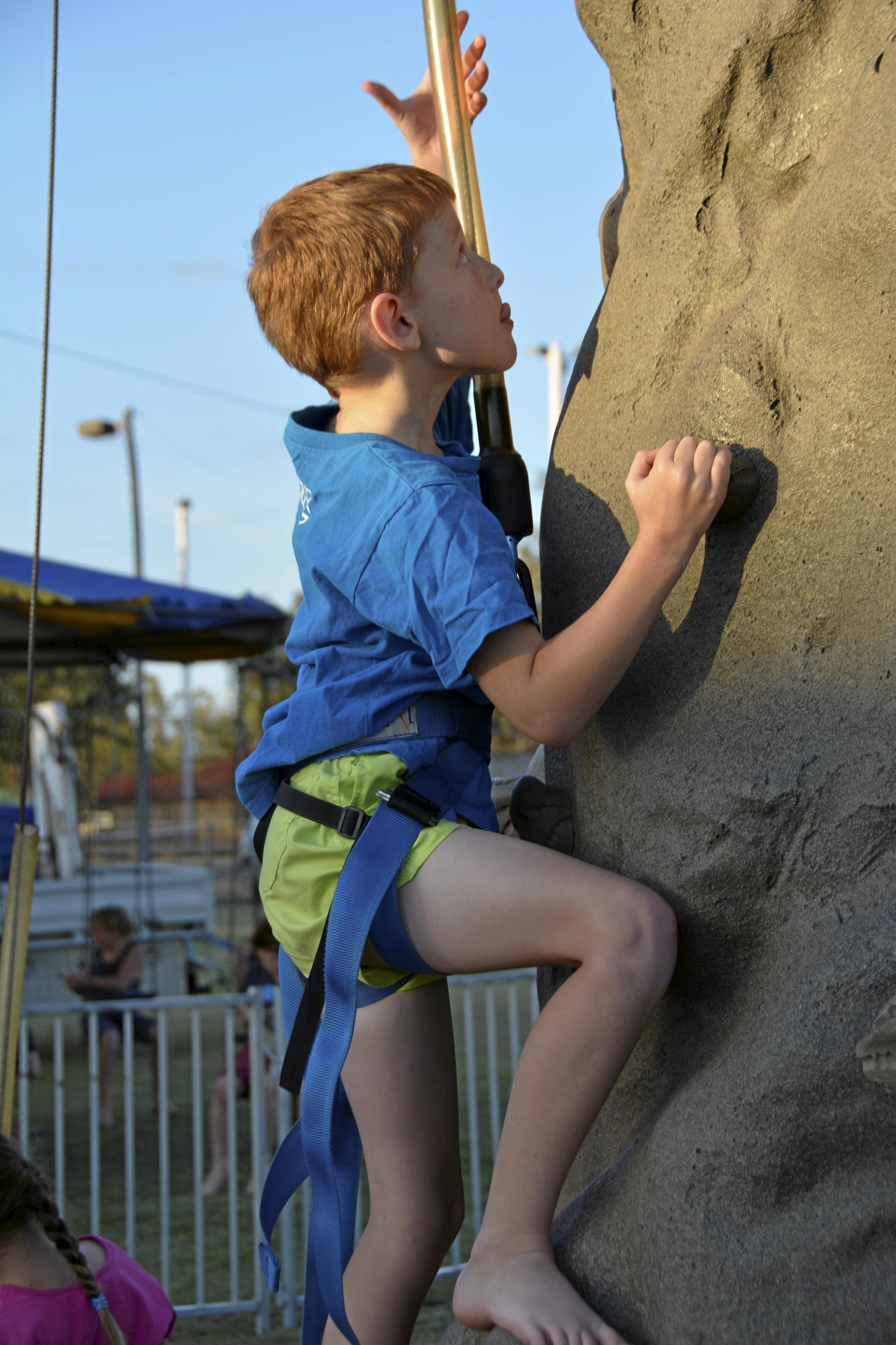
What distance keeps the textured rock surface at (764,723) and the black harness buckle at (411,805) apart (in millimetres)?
307

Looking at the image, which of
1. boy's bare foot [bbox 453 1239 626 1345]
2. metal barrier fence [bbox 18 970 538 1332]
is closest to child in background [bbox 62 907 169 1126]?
metal barrier fence [bbox 18 970 538 1332]

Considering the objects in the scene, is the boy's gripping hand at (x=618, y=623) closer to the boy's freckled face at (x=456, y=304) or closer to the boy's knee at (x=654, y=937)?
the boy's knee at (x=654, y=937)

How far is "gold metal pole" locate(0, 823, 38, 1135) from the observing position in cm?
214

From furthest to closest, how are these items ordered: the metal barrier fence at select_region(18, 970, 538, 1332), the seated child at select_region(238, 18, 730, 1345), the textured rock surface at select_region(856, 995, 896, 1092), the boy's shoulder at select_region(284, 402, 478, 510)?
the metal barrier fence at select_region(18, 970, 538, 1332), the boy's shoulder at select_region(284, 402, 478, 510), the seated child at select_region(238, 18, 730, 1345), the textured rock surface at select_region(856, 995, 896, 1092)

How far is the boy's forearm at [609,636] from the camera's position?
149 cm

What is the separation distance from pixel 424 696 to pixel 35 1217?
130 centimetres

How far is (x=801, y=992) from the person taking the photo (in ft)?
4.90

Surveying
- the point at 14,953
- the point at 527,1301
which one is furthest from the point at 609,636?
the point at 14,953

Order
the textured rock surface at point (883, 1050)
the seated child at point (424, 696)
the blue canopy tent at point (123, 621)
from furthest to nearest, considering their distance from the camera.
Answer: the blue canopy tent at point (123, 621), the seated child at point (424, 696), the textured rock surface at point (883, 1050)

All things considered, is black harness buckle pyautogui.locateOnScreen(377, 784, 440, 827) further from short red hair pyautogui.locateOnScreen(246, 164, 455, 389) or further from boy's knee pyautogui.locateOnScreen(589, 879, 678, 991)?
short red hair pyautogui.locateOnScreen(246, 164, 455, 389)

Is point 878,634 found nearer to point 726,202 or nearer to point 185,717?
point 726,202

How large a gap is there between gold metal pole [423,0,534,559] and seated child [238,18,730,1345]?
6.2 inches

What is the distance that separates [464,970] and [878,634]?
68cm

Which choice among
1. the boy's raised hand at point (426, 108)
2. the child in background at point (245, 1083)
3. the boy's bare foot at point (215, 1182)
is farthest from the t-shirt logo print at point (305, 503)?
the boy's bare foot at point (215, 1182)
